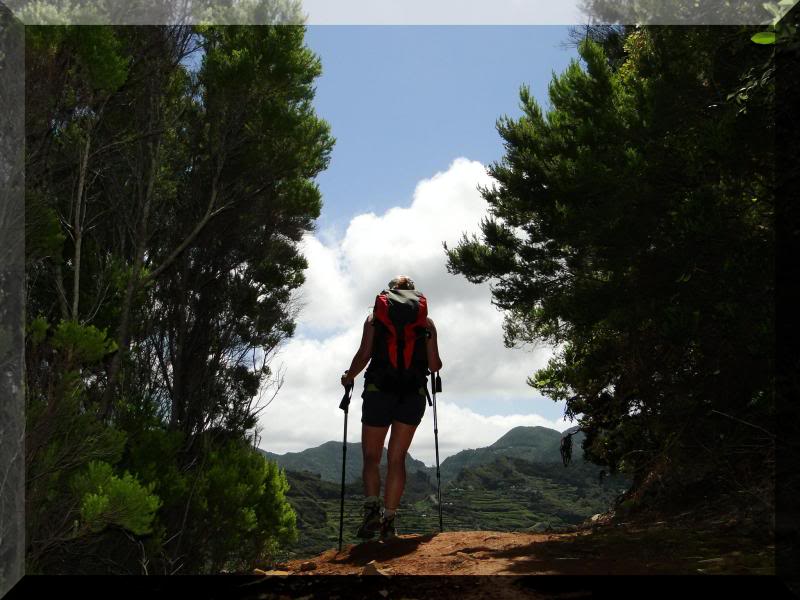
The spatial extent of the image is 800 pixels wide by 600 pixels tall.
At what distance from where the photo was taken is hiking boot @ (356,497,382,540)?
639 centimetres

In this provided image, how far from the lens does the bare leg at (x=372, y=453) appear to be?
6414 mm

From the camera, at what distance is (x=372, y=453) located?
21.2ft

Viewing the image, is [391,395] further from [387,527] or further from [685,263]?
[685,263]

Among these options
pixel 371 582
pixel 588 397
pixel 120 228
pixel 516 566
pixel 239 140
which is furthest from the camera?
pixel 588 397

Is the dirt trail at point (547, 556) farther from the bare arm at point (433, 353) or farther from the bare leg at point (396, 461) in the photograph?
the bare arm at point (433, 353)

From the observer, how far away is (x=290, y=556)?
531 inches

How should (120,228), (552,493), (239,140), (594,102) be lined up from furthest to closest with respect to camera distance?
(552,493) < (594,102) < (239,140) < (120,228)

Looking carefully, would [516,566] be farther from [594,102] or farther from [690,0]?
[594,102]

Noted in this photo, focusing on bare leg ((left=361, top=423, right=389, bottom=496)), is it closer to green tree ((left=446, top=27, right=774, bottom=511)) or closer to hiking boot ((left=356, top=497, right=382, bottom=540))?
hiking boot ((left=356, top=497, right=382, bottom=540))

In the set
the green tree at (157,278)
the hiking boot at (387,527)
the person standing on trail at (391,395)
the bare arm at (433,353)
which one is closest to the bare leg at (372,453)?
the person standing on trail at (391,395)

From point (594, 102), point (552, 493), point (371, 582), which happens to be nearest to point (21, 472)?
point (371, 582)

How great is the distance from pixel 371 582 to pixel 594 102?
12801mm

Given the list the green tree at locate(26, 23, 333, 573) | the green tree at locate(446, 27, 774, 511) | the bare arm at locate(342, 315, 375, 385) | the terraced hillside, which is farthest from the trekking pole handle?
the terraced hillside

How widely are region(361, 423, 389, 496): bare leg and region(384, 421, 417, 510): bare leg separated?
98 millimetres
